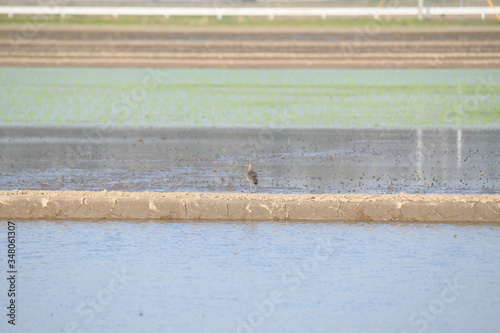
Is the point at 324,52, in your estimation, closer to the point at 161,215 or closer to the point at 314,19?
the point at 314,19

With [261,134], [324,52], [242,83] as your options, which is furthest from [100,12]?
[261,134]

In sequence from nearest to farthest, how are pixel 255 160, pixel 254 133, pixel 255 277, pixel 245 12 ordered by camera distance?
1. pixel 255 277
2. pixel 255 160
3. pixel 254 133
4. pixel 245 12

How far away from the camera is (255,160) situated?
70.9 feet

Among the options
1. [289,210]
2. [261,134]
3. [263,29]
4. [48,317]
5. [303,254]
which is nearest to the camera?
[48,317]

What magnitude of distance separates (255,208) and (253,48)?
133ft

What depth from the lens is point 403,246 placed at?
13.0 m

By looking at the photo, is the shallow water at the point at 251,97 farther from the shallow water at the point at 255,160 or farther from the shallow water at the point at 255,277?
the shallow water at the point at 255,277

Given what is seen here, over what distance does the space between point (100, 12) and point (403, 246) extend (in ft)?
174

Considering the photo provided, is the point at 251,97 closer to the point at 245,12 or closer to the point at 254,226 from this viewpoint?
Result: the point at 254,226

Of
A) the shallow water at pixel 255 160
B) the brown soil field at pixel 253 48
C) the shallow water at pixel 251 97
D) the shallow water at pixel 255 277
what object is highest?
the brown soil field at pixel 253 48

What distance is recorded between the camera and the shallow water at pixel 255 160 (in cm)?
1791

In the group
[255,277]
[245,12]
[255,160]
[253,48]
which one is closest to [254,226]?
[255,277]

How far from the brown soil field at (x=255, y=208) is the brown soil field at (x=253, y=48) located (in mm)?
37930

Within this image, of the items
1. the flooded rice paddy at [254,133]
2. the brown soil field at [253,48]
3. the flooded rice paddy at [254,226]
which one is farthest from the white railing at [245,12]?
the flooded rice paddy at [254,226]
